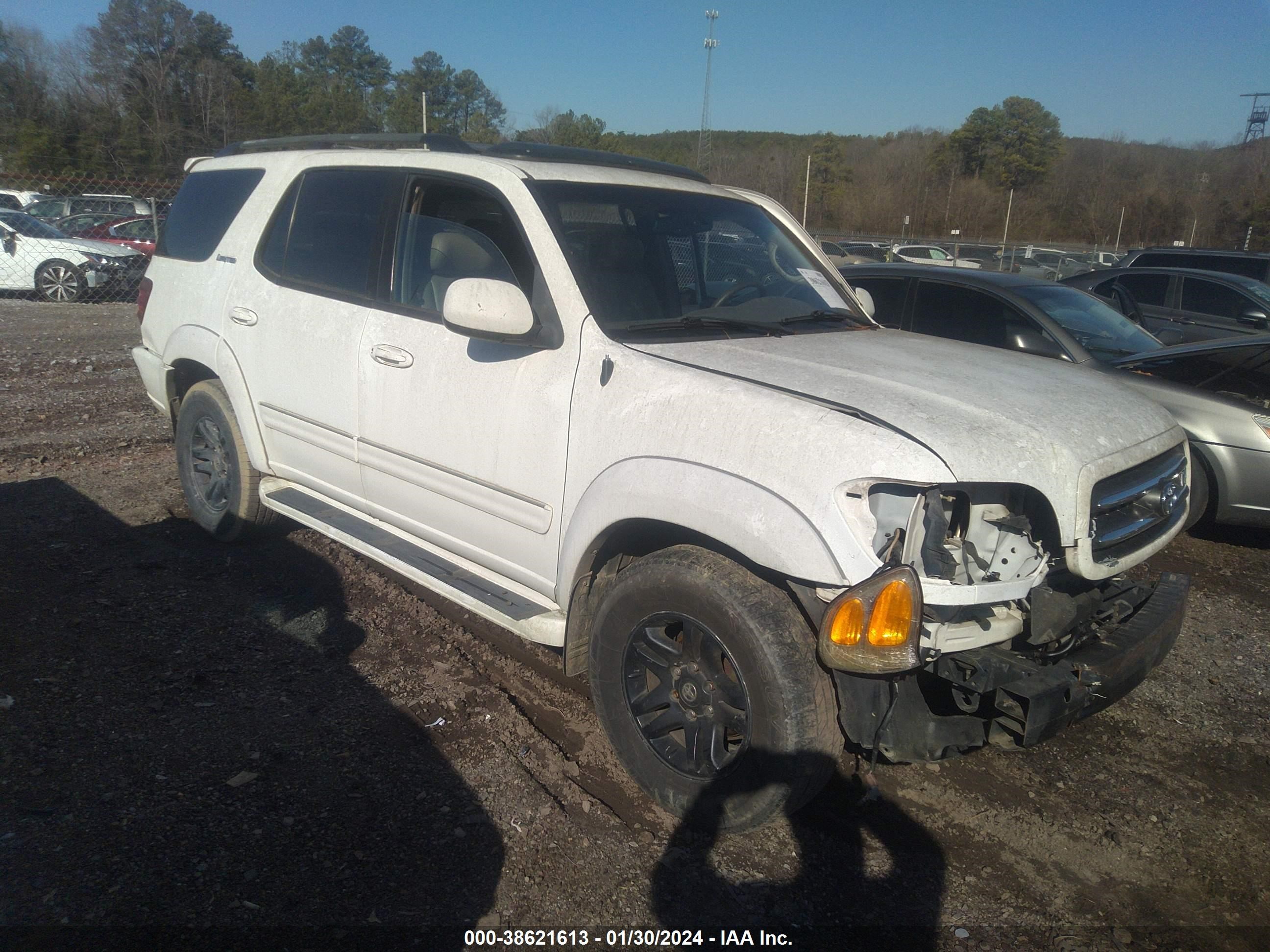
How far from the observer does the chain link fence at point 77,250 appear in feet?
50.1

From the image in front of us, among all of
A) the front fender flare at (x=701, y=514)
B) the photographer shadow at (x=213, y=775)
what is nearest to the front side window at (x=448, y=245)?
the front fender flare at (x=701, y=514)

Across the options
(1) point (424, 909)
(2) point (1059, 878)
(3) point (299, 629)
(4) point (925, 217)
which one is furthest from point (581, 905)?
(4) point (925, 217)

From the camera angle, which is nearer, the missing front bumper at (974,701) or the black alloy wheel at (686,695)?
the missing front bumper at (974,701)

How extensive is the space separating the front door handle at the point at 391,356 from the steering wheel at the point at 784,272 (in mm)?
1633

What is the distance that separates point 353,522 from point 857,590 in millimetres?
2603

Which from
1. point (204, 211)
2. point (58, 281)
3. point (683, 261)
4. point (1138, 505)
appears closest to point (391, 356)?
point (683, 261)

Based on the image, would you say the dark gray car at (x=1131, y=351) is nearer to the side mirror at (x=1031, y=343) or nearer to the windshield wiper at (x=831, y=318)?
the side mirror at (x=1031, y=343)

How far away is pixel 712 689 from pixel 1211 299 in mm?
10714

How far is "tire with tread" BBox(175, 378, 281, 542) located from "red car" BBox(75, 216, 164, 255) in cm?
1492

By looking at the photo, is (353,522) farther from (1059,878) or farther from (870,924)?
(1059,878)

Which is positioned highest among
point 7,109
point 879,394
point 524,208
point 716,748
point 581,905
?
point 7,109

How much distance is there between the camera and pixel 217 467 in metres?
4.88

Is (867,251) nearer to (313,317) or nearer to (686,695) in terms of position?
(313,317)

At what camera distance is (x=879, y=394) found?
2.66 meters
